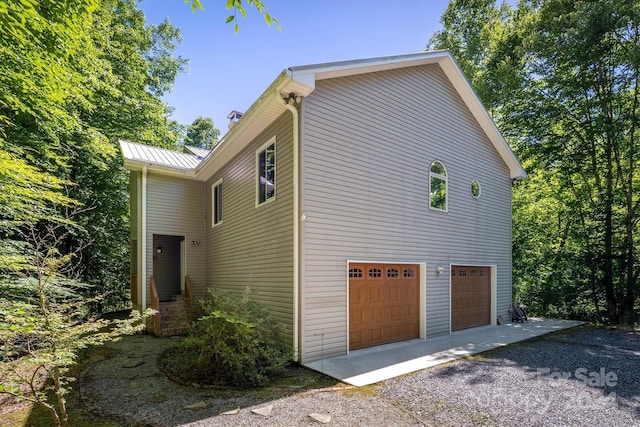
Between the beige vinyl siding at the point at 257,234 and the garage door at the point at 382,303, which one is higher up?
the beige vinyl siding at the point at 257,234

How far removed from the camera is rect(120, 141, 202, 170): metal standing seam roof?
33.1ft

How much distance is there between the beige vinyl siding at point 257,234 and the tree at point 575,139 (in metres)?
10.1

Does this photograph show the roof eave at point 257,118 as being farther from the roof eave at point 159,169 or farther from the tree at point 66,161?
the tree at point 66,161

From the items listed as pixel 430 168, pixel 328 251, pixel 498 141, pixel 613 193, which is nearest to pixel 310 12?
pixel 430 168

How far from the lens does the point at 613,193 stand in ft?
36.9

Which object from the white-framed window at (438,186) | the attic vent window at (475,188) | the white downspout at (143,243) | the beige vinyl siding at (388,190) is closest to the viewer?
the beige vinyl siding at (388,190)

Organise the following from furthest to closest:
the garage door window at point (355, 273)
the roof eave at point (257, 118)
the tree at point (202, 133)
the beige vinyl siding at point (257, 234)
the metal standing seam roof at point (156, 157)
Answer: the tree at point (202, 133)
the metal standing seam roof at point (156, 157)
the garage door window at point (355, 273)
the beige vinyl siding at point (257, 234)
the roof eave at point (257, 118)

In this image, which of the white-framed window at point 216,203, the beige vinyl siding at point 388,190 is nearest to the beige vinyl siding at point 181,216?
the white-framed window at point 216,203

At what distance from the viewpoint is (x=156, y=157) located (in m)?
11.0

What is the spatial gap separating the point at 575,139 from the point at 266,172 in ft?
37.5

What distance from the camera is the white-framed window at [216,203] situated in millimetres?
10234

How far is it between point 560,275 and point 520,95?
6.73 meters

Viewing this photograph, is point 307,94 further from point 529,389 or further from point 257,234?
point 529,389

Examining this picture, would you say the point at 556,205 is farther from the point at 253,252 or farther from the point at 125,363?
the point at 125,363
